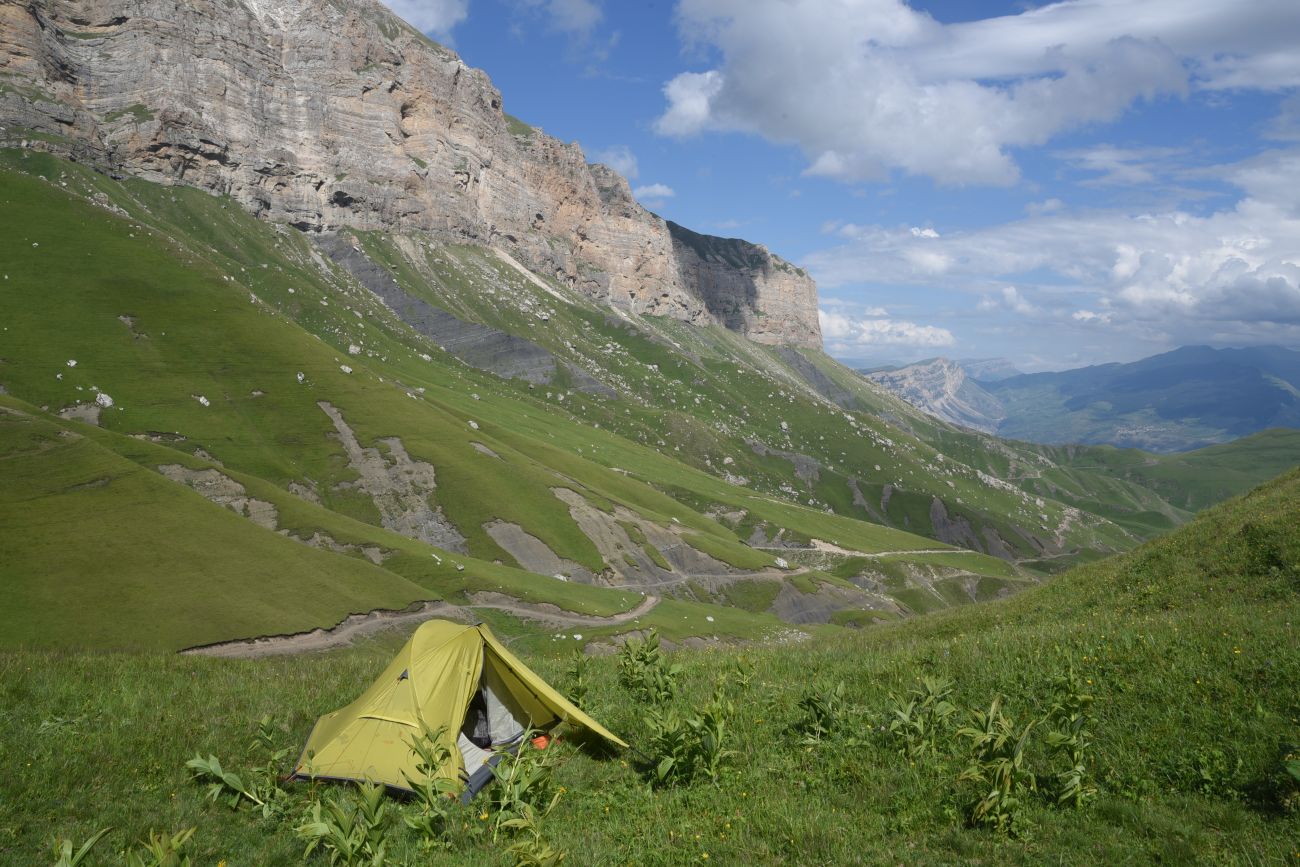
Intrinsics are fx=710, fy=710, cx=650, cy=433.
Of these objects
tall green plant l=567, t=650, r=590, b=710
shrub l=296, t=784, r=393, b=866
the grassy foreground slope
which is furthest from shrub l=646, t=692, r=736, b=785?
shrub l=296, t=784, r=393, b=866

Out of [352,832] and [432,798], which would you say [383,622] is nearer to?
[432,798]

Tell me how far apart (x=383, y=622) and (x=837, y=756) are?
64436 mm

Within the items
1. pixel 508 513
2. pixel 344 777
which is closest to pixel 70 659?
pixel 344 777

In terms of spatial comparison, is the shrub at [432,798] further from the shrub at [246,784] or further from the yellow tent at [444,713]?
the shrub at [246,784]

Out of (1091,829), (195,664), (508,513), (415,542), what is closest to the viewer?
(1091,829)

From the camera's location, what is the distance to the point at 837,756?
1243cm

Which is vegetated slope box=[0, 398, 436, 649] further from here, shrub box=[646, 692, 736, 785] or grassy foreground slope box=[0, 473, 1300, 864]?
shrub box=[646, 692, 736, 785]

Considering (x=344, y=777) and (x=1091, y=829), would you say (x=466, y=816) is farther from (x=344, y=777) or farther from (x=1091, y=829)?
(x=1091, y=829)

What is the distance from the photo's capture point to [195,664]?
65.5 feet

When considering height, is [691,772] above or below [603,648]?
above

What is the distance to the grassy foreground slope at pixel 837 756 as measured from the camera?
9789 mm

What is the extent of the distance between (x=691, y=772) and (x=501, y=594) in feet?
259

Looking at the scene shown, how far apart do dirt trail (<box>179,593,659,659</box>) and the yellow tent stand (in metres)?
27.2

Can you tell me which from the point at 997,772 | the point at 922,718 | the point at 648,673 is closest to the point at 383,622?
the point at 648,673
